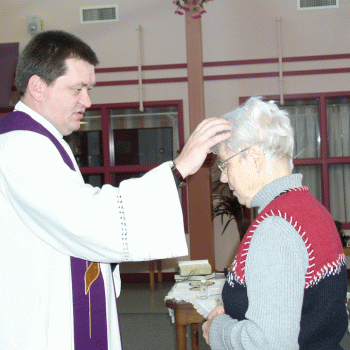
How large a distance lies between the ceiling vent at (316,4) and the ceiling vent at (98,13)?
2.55 m

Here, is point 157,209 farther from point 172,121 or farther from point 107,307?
point 172,121

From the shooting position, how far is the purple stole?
1373 mm

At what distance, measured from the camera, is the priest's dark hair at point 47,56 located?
1402 mm

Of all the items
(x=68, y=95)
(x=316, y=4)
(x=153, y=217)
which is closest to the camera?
(x=153, y=217)

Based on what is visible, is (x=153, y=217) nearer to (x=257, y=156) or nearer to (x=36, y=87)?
(x=257, y=156)

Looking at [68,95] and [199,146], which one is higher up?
[68,95]

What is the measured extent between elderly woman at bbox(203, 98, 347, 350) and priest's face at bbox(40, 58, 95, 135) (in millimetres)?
690

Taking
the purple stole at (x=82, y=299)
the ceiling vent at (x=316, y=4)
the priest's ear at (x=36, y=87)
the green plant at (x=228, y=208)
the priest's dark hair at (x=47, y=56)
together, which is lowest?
the green plant at (x=228, y=208)

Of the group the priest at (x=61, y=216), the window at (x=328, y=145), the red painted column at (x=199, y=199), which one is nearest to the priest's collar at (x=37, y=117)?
the priest at (x=61, y=216)

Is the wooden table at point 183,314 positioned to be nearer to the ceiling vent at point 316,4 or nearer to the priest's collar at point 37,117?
the priest's collar at point 37,117

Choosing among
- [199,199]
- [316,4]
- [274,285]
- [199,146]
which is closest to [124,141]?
[199,199]

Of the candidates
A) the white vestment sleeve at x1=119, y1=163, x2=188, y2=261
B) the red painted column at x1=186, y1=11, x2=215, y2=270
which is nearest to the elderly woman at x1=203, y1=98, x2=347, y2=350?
the white vestment sleeve at x1=119, y1=163, x2=188, y2=261

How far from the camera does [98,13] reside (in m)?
6.21

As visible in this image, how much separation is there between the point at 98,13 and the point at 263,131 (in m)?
5.47
